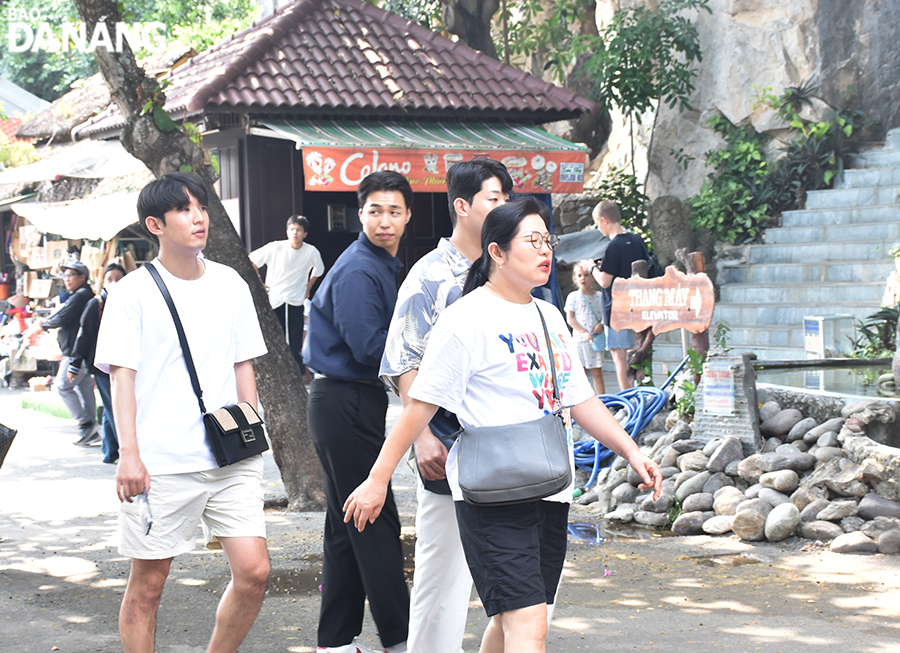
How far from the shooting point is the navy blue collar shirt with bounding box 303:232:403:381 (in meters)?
3.94

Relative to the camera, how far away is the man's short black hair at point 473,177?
3662 millimetres

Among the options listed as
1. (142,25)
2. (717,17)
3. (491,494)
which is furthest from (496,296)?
(142,25)

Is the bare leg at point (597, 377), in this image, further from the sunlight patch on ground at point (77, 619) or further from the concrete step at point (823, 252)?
the sunlight patch on ground at point (77, 619)

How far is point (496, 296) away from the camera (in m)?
3.28

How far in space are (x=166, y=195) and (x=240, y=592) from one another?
1.44 meters

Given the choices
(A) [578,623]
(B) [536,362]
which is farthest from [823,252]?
(B) [536,362]

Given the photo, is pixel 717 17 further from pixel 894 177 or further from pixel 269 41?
pixel 269 41

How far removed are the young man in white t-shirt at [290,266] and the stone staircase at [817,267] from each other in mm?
4606

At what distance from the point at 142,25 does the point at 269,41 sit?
1419 cm

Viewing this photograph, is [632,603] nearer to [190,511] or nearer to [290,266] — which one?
[190,511]

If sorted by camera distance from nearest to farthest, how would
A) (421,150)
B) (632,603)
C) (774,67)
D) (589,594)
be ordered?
1. (632,603)
2. (589,594)
3. (421,150)
4. (774,67)

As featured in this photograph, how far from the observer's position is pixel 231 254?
709 centimetres

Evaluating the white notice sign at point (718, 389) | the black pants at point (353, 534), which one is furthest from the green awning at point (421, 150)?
the black pants at point (353, 534)

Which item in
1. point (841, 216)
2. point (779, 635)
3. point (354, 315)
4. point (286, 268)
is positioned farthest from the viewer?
point (841, 216)
